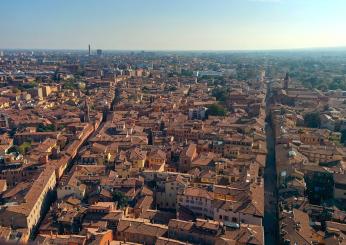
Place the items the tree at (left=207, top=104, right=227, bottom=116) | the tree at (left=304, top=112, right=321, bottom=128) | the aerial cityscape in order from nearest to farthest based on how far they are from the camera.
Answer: the aerial cityscape
the tree at (left=304, top=112, right=321, bottom=128)
the tree at (left=207, top=104, right=227, bottom=116)

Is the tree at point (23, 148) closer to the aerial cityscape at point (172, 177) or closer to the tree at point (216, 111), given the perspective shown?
the aerial cityscape at point (172, 177)

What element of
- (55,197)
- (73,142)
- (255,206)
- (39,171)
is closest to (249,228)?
(255,206)

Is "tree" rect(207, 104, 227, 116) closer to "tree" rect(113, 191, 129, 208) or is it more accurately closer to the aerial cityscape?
the aerial cityscape

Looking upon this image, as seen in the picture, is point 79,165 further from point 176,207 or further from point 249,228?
point 249,228

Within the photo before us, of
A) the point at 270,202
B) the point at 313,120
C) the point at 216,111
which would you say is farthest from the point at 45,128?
the point at 313,120

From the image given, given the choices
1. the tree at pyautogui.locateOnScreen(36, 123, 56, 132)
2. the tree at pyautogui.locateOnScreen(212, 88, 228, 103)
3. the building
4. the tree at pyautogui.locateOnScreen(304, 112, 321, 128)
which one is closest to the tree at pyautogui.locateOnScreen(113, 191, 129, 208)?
the tree at pyautogui.locateOnScreen(36, 123, 56, 132)
